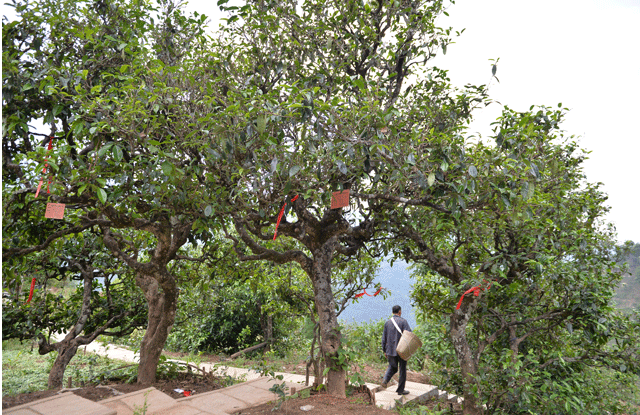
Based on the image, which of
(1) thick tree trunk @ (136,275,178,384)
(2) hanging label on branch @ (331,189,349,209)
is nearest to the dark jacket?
(1) thick tree trunk @ (136,275,178,384)

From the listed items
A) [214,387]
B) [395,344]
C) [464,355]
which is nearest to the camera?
[464,355]

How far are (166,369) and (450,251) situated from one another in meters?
4.53

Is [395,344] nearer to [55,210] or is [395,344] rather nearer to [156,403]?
[156,403]

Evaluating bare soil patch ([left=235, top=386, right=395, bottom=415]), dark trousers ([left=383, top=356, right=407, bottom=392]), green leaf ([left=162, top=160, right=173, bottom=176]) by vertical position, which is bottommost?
dark trousers ([left=383, top=356, right=407, bottom=392])

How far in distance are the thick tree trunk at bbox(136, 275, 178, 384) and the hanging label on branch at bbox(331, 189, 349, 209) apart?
129 inches

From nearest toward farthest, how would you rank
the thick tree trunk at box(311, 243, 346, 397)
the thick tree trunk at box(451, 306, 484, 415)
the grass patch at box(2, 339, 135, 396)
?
the thick tree trunk at box(311, 243, 346, 397)
the thick tree trunk at box(451, 306, 484, 415)
the grass patch at box(2, 339, 135, 396)

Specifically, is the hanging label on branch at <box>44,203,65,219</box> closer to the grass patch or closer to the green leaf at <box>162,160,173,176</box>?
the green leaf at <box>162,160,173,176</box>

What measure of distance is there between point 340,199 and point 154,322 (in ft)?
12.4

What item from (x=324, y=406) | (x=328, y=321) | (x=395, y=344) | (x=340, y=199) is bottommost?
(x=324, y=406)

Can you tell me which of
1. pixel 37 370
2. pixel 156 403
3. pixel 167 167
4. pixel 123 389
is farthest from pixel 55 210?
pixel 37 370

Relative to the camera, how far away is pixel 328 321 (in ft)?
15.8

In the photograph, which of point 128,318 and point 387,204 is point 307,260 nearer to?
point 387,204

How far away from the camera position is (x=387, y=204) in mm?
4715

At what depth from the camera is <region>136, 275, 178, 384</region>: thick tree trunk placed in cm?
586
